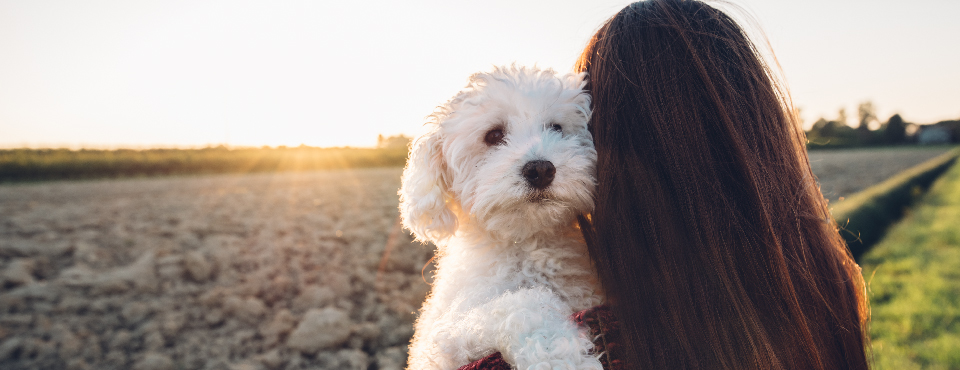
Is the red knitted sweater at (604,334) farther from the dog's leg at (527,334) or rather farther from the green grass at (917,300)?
the green grass at (917,300)

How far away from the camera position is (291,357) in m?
4.55

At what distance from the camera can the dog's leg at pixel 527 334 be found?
1276 mm

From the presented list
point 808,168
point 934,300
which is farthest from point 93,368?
point 934,300

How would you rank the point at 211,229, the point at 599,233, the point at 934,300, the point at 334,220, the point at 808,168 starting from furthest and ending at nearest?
the point at 334,220 → the point at 211,229 → the point at 934,300 → the point at 808,168 → the point at 599,233

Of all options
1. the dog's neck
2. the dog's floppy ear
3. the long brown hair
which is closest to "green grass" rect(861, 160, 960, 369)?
the long brown hair

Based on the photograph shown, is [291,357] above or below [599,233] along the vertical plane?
below

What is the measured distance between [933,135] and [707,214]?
105685 millimetres

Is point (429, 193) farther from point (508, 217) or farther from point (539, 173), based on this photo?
point (539, 173)

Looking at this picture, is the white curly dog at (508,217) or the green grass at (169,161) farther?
the green grass at (169,161)

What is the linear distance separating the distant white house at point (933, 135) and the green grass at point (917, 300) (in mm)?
93418

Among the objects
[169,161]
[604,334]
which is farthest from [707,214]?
[169,161]

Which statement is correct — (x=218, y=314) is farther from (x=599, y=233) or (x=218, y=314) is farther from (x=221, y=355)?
(x=599, y=233)

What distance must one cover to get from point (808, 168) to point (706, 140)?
55cm

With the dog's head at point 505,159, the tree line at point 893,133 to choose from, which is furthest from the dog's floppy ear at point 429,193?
the tree line at point 893,133
